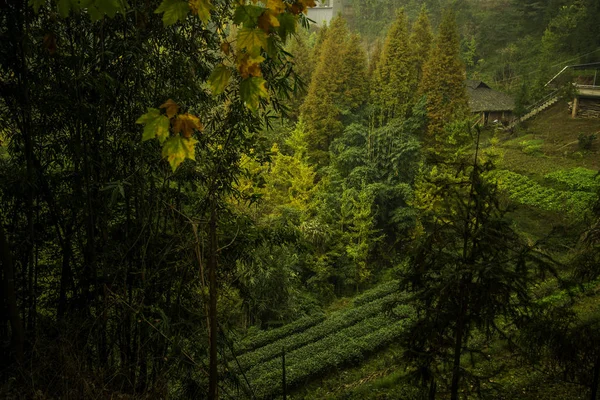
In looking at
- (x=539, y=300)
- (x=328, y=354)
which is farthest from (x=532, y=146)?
(x=328, y=354)

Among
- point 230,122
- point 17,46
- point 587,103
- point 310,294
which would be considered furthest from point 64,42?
point 587,103

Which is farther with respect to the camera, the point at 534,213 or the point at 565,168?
the point at 565,168

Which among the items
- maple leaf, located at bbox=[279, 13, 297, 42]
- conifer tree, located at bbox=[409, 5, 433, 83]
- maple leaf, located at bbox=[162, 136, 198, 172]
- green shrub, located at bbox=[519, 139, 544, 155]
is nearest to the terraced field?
maple leaf, located at bbox=[162, 136, 198, 172]

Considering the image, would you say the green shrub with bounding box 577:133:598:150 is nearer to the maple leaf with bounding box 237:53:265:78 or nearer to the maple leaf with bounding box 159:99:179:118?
the maple leaf with bounding box 237:53:265:78

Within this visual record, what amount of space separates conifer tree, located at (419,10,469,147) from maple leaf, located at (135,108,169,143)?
19.2 metres

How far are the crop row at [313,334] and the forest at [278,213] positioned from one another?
0.11 metres

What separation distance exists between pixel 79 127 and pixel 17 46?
2.59 ft

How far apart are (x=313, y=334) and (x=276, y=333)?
126 centimetres

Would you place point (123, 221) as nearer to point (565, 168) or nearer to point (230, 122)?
point (230, 122)

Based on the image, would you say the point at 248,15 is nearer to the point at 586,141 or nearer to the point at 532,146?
the point at 532,146

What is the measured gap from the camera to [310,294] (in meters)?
16.8

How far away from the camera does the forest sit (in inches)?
135

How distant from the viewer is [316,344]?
13.1 metres

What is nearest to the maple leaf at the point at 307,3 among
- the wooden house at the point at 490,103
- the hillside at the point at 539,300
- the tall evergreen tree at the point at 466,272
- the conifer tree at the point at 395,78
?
the tall evergreen tree at the point at 466,272
